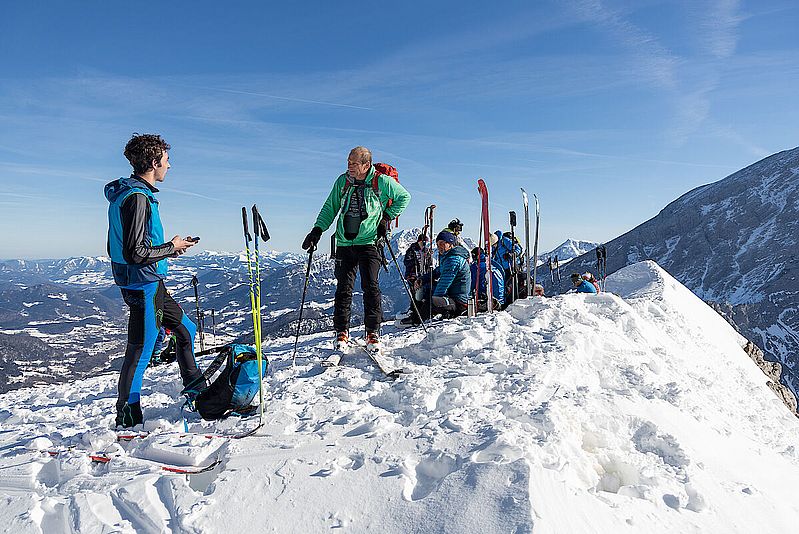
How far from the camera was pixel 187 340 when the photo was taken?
523 cm

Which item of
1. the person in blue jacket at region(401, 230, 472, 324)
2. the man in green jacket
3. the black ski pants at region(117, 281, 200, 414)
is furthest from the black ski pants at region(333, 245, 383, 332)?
the person in blue jacket at region(401, 230, 472, 324)

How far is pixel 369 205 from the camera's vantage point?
639 centimetres

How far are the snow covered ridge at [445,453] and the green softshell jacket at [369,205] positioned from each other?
1740 mm

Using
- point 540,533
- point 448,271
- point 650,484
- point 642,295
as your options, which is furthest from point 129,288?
point 642,295

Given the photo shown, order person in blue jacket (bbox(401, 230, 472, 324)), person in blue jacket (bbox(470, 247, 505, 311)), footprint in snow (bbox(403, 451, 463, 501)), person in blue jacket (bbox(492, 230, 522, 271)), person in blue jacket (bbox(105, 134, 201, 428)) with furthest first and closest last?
person in blue jacket (bbox(492, 230, 522, 271)) < person in blue jacket (bbox(470, 247, 505, 311)) < person in blue jacket (bbox(401, 230, 472, 324)) < person in blue jacket (bbox(105, 134, 201, 428)) < footprint in snow (bbox(403, 451, 463, 501))

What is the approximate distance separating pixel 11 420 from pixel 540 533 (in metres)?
6.48

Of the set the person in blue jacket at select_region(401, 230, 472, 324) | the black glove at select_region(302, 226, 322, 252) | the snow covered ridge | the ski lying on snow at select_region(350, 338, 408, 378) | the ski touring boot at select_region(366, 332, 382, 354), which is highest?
the black glove at select_region(302, 226, 322, 252)

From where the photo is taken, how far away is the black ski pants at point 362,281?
257 inches

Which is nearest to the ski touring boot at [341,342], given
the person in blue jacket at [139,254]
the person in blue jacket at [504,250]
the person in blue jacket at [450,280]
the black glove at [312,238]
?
the black glove at [312,238]

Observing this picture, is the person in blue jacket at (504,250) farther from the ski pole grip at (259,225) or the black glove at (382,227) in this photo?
the ski pole grip at (259,225)

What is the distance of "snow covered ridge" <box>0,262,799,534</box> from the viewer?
10.3 ft

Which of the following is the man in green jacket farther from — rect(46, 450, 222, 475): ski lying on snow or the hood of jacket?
rect(46, 450, 222, 475): ski lying on snow

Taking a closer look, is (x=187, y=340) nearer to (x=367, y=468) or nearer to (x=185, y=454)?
(x=185, y=454)

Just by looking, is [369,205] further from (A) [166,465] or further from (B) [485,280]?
(B) [485,280]
